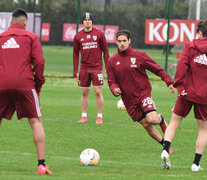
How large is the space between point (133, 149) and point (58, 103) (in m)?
7.29

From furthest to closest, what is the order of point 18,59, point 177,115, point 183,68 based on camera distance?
point 177,115 < point 183,68 < point 18,59

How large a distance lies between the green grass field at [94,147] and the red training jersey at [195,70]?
41.3 inches

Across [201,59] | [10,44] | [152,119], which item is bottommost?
[152,119]

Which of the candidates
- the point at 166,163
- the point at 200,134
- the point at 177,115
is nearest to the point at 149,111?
the point at 177,115

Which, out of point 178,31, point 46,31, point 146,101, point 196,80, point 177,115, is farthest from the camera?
point 46,31

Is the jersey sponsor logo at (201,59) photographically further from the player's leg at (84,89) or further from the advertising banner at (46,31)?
the advertising banner at (46,31)

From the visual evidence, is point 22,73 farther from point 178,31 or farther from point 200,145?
point 178,31

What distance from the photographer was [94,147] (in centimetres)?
1087

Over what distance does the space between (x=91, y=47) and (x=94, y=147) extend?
12.6ft

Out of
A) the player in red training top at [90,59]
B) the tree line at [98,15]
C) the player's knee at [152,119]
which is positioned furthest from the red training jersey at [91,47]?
the tree line at [98,15]

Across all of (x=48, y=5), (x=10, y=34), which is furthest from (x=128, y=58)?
(x=48, y=5)

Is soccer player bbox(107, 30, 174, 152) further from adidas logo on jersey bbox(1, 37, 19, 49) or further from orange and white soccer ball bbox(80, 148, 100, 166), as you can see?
adidas logo on jersey bbox(1, 37, 19, 49)

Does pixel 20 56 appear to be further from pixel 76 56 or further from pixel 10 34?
pixel 76 56

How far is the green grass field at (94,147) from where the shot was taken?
27.6 feet
